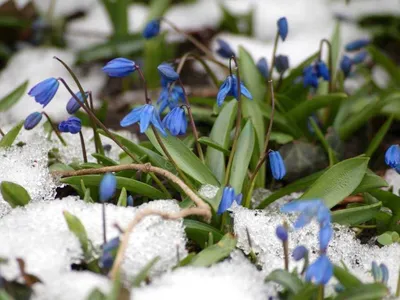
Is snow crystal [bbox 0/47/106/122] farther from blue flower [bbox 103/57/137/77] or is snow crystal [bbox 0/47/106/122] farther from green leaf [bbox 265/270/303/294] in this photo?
green leaf [bbox 265/270/303/294]

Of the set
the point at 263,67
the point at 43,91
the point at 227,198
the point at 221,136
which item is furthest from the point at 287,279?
the point at 263,67

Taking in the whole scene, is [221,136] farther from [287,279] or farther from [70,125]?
[287,279]

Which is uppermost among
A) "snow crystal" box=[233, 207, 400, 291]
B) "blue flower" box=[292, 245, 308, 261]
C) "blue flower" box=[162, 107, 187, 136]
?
"blue flower" box=[162, 107, 187, 136]

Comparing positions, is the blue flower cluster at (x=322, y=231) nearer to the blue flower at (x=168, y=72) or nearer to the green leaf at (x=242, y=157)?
the green leaf at (x=242, y=157)

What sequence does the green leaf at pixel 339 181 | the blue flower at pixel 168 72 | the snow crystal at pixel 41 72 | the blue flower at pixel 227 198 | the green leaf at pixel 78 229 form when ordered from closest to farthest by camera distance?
the green leaf at pixel 78 229
the blue flower at pixel 227 198
the green leaf at pixel 339 181
the blue flower at pixel 168 72
the snow crystal at pixel 41 72

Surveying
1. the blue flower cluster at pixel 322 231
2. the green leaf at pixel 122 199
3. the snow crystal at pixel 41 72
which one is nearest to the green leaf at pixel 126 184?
the green leaf at pixel 122 199

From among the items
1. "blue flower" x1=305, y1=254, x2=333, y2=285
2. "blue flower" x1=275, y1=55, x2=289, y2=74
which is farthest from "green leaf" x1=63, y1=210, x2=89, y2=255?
"blue flower" x1=275, y1=55, x2=289, y2=74
